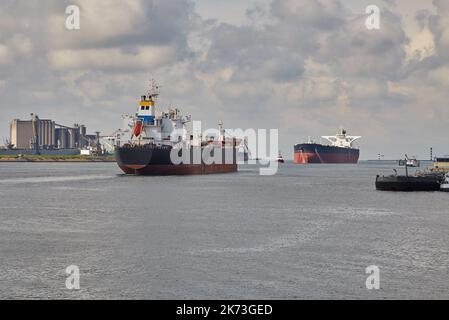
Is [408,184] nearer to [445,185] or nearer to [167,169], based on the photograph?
[445,185]

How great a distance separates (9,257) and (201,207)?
3050 centimetres

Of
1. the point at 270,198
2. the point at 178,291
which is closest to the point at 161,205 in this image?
the point at 270,198

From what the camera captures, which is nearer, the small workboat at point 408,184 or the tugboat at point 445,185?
the small workboat at point 408,184

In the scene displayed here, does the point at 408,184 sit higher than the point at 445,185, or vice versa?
the point at 408,184

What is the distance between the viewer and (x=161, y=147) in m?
115

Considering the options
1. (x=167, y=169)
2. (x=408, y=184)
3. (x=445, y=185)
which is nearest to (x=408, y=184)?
(x=408, y=184)

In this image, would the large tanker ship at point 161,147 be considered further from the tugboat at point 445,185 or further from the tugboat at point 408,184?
the tugboat at point 445,185

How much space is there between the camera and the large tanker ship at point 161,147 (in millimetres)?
111875

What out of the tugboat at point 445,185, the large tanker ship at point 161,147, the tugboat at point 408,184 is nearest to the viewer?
the tugboat at point 408,184

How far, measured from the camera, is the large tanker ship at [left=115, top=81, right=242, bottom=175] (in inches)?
4405

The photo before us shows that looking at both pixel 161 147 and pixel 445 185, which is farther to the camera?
pixel 161 147

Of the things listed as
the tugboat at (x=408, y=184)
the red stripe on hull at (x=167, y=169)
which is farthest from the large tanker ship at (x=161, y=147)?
the tugboat at (x=408, y=184)

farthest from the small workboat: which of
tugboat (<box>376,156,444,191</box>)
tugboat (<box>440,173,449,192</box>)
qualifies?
tugboat (<box>440,173,449,192</box>)
